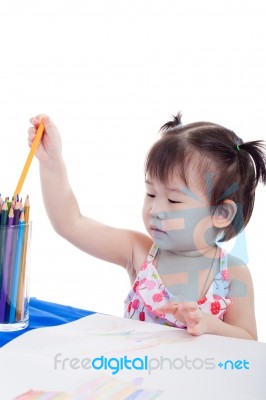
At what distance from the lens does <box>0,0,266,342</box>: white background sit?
1.59m

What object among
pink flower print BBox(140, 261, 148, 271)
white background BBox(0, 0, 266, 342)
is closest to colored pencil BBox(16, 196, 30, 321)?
pink flower print BBox(140, 261, 148, 271)

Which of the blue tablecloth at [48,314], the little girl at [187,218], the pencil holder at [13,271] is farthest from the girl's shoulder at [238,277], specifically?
the pencil holder at [13,271]

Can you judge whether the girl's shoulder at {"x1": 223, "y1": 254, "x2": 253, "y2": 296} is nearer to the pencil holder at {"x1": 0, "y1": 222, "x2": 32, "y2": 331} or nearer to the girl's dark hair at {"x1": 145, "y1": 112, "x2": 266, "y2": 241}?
the girl's dark hair at {"x1": 145, "y1": 112, "x2": 266, "y2": 241}

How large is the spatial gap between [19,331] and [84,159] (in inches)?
37.1

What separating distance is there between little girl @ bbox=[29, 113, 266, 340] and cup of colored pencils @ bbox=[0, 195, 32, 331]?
225mm

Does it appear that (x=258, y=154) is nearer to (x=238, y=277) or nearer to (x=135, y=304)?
(x=238, y=277)

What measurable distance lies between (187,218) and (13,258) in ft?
0.97

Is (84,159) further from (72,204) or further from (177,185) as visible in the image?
(177,185)

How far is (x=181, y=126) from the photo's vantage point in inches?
40.1

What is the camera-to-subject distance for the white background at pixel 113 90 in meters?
1.59

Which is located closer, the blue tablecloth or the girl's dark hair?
the blue tablecloth

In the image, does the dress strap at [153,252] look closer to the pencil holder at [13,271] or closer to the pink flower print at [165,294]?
the pink flower print at [165,294]

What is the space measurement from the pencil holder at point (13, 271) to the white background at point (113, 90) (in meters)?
0.87

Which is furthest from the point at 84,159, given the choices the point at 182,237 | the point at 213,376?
the point at 213,376
